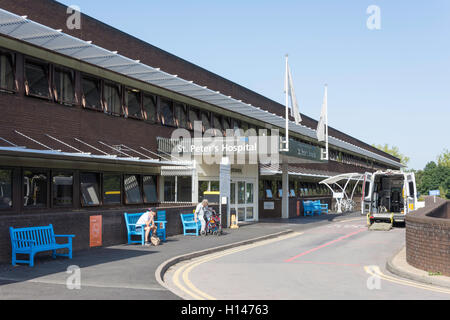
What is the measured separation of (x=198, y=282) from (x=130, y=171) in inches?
461

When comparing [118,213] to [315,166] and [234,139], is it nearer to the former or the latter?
[234,139]

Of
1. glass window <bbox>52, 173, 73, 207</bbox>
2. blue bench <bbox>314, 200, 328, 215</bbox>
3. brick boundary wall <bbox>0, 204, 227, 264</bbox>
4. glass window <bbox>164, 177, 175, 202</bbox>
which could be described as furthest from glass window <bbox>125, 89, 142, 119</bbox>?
blue bench <bbox>314, 200, 328, 215</bbox>

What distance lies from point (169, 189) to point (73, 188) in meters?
6.50

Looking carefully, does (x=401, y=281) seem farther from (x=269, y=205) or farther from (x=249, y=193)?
(x=269, y=205)

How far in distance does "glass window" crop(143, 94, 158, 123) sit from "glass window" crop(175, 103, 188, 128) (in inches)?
73.0

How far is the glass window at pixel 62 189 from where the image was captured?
17.3 metres

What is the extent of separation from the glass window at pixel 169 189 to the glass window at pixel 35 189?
296 inches

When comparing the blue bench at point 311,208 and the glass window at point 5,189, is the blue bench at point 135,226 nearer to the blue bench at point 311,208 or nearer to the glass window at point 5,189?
the glass window at point 5,189

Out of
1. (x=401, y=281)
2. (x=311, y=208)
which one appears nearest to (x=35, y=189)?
(x=401, y=281)

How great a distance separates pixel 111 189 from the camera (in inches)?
795

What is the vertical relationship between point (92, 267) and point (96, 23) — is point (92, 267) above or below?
below

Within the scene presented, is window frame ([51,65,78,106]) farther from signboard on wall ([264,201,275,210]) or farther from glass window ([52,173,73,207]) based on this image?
signboard on wall ([264,201,275,210])

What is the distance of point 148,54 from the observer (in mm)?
22516

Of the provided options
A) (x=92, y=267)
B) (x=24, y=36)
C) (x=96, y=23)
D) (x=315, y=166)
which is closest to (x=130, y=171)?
(x=96, y=23)
